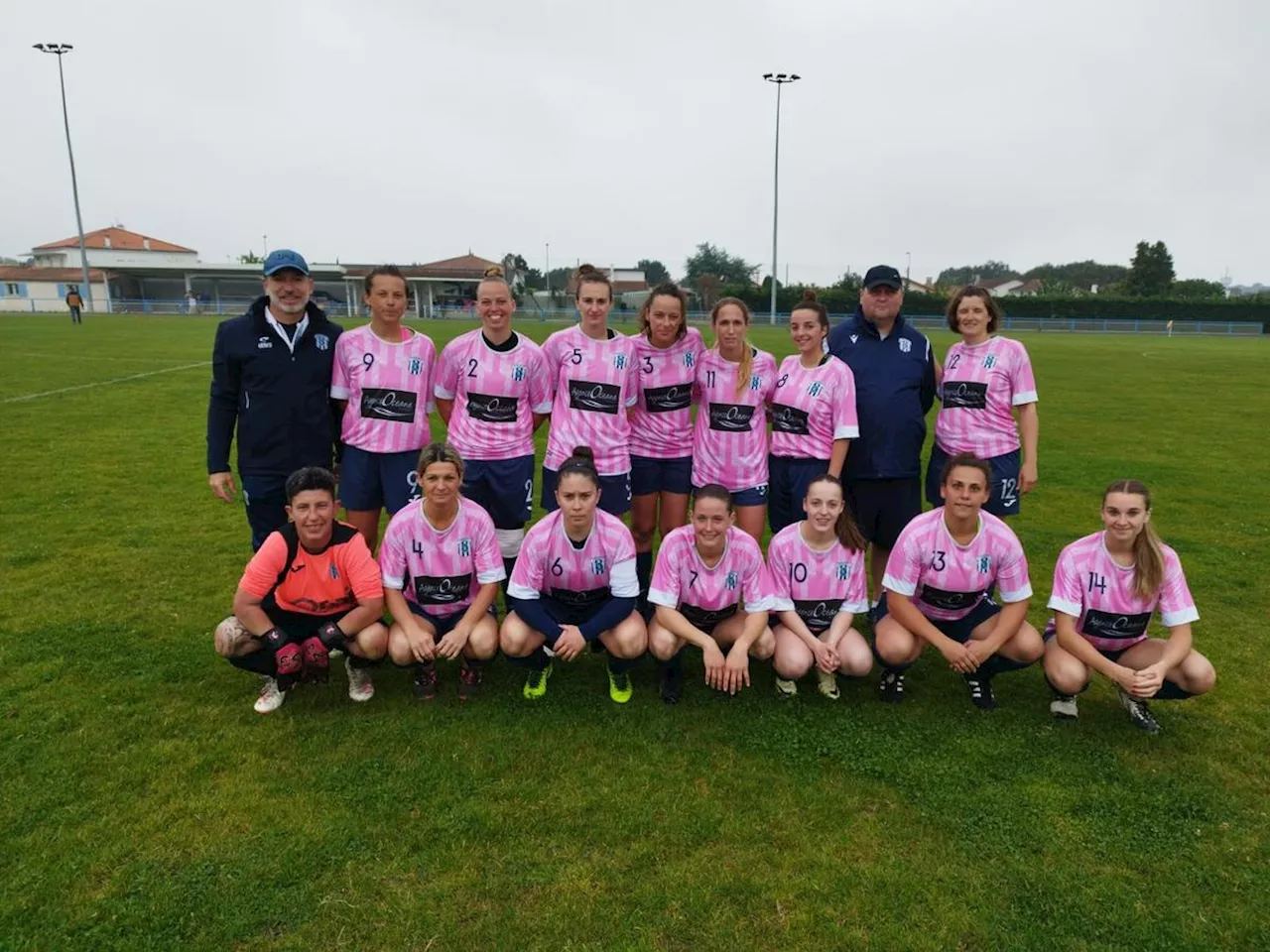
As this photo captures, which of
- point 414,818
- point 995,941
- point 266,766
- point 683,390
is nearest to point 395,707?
point 266,766

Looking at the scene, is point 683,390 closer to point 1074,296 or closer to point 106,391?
point 106,391

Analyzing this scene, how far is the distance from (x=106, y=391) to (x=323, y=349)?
11756 millimetres

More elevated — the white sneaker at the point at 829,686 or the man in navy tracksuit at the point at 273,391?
the man in navy tracksuit at the point at 273,391

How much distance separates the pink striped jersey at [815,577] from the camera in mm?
3740

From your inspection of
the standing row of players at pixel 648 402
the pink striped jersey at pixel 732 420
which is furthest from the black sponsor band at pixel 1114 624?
the pink striped jersey at pixel 732 420

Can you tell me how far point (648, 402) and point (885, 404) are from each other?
127 cm

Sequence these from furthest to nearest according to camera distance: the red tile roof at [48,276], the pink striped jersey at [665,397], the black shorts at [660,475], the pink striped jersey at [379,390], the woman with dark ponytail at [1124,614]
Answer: the red tile roof at [48,276] → the black shorts at [660,475] → the pink striped jersey at [665,397] → the pink striped jersey at [379,390] → the woman with dark ponytail at [1124,614]

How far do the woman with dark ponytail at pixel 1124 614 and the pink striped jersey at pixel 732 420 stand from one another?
1561 millimetres

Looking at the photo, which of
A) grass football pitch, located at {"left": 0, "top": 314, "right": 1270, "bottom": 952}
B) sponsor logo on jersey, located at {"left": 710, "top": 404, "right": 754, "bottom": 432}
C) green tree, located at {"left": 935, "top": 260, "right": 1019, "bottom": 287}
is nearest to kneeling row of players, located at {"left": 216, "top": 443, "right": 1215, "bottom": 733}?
grass football pitch, located at {"left": 0, "top": 314, "right": 1270, "bottom": 952}

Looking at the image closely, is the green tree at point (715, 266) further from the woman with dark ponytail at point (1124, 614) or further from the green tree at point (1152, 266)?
the woman with dark ponytail at point (1124, 614)

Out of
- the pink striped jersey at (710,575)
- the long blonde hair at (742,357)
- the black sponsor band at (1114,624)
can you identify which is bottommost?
the black sponsor band at (1114,624)

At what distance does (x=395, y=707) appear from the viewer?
3.53 m

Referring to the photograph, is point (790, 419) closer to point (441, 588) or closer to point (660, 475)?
point (660, 475)

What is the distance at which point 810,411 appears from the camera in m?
4.05
